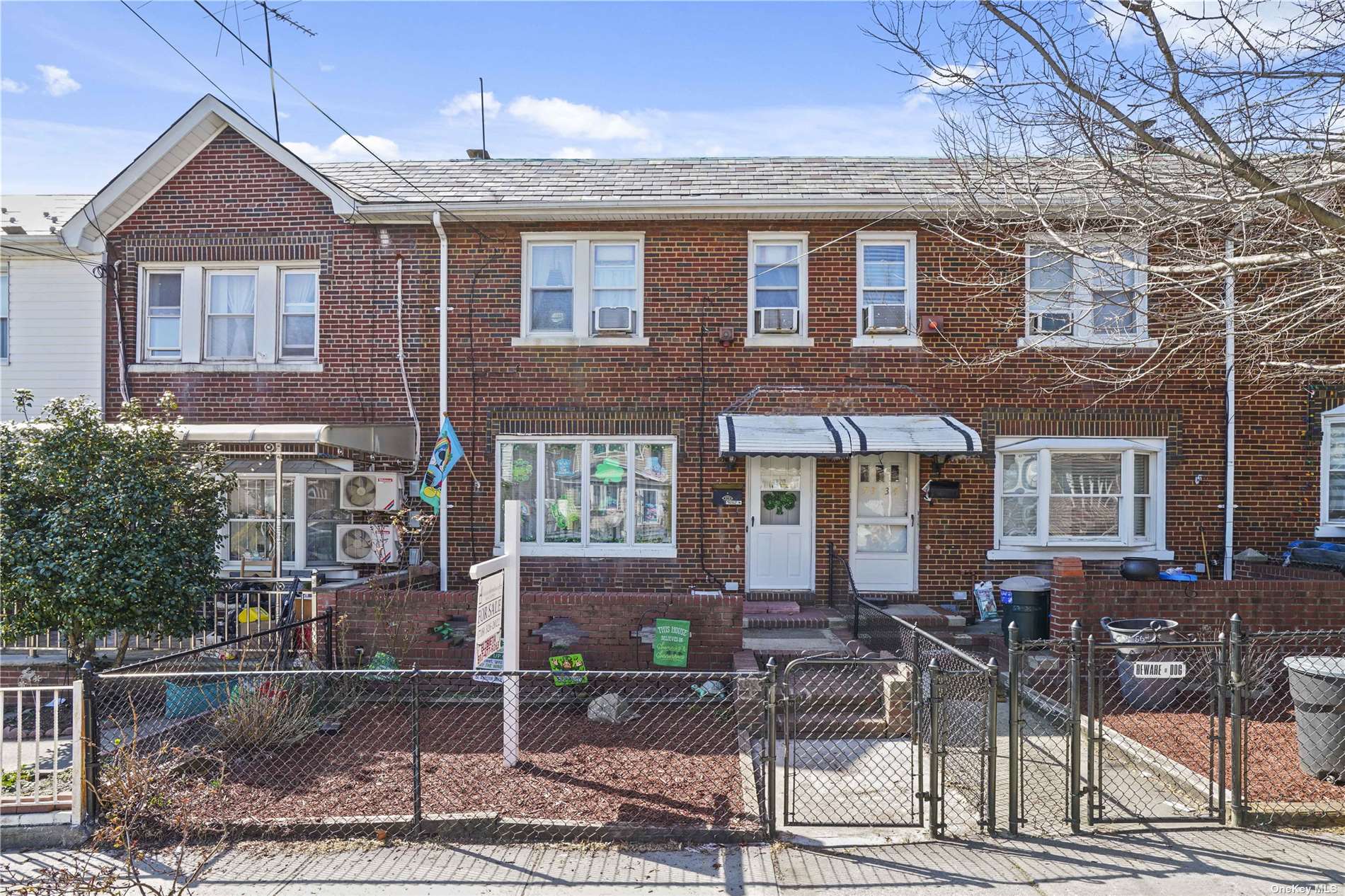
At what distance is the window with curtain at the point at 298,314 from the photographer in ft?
39.3

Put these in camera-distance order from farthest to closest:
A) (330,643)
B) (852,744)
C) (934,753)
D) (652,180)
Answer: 1. (652,180)
2. (330,643)
3. (852,744)
4. (934,753)

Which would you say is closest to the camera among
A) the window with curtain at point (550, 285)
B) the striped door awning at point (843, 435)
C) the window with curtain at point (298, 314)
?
the striped door awning at point (843, 435)

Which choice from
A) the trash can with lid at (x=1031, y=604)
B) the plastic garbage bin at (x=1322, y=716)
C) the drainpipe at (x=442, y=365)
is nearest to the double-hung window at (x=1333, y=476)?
the trash can with lid at (x=1031, y=604)

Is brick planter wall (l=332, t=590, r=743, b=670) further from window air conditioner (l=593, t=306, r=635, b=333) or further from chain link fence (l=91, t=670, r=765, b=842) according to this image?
window air conditioner (l=593, t=306, r=635, b=333)

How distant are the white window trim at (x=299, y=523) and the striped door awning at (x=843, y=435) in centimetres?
553

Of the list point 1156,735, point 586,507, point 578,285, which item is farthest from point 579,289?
point 1156,735

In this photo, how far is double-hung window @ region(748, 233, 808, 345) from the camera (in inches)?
453

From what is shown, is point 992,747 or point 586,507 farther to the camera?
point 586,507

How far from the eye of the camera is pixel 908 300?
1161 centimetres

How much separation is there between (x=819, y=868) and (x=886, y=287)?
8411mm

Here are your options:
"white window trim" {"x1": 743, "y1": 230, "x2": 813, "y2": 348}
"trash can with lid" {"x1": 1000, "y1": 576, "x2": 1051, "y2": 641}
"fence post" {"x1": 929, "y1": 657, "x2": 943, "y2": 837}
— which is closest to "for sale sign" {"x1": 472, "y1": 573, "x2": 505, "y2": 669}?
"fence post" {"x1": 929, "y1": 657, "x2": 943, "y2": 837}

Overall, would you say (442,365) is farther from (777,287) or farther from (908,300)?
(908,300)

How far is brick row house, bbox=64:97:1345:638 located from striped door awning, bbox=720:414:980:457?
0.18 metres

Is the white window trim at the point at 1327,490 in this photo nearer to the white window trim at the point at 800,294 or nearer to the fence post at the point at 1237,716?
the white window trim at the point at 800,294
